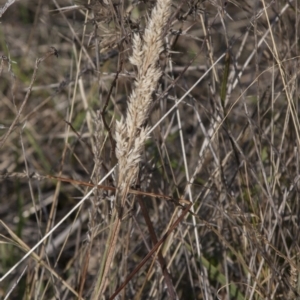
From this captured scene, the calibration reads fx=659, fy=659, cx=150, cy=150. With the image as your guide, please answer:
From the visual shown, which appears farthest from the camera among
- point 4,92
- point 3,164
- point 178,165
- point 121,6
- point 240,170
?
point 4,92

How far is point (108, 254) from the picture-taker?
103 centimetres

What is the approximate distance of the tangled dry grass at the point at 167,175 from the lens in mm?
1091

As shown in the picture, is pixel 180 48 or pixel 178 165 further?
pixel 180 48

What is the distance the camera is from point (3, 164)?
7.93ft

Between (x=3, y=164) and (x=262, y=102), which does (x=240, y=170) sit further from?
(x=3, y=164)

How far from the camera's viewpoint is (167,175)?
1607 mm

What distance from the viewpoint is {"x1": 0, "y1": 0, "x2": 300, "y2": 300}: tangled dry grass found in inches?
42.9

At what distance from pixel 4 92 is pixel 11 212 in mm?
632

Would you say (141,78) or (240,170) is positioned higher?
(141,78)

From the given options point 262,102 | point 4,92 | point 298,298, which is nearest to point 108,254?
point 298,298

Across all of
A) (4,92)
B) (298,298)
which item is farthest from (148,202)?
(4,92)

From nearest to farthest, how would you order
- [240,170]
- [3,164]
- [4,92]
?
1. [240,170]
2. [3,164]
3. [4,92]

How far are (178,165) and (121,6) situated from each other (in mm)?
673

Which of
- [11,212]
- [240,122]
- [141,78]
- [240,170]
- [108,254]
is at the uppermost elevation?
[141,78]
